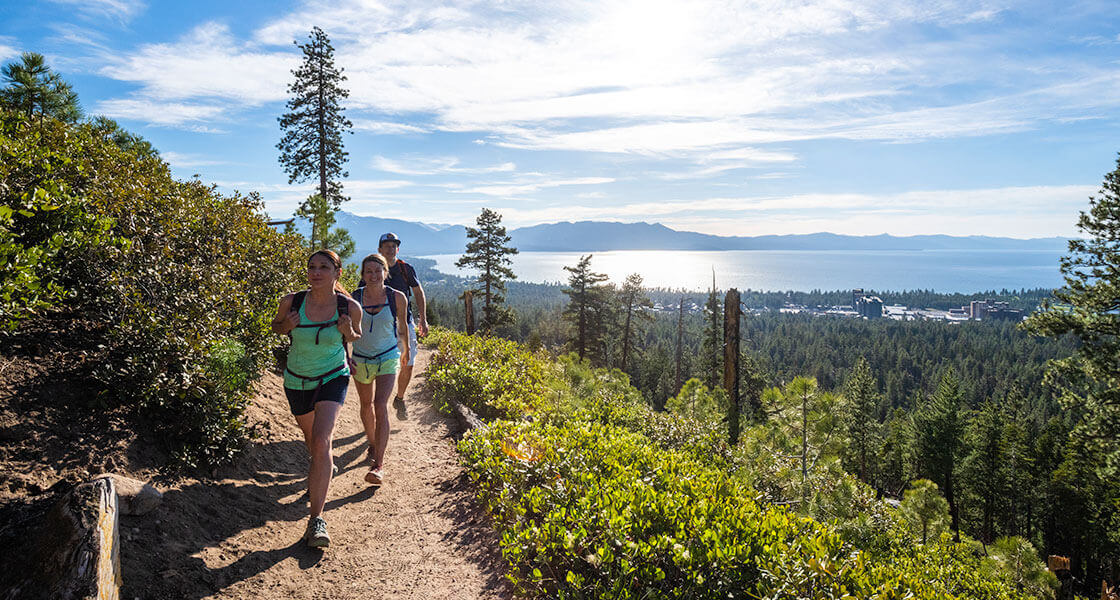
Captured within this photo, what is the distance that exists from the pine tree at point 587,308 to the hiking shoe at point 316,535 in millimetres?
25053

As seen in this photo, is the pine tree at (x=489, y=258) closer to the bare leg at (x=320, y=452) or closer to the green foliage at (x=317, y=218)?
the green foliage at (x=317, y=218)

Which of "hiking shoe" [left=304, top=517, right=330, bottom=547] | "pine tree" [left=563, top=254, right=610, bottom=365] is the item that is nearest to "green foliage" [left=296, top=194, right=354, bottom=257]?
"hiking shoe" [left=304, top=517, right=330, bottom=547]

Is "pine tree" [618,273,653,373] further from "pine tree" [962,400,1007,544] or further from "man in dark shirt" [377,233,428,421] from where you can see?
"pine tree" [962,400,1007,544]

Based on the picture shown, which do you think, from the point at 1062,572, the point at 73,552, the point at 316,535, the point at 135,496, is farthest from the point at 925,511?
the point at 73,552

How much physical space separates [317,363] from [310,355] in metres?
0.08

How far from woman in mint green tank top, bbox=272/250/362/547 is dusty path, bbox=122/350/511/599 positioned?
35 cm

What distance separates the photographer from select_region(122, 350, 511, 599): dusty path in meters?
3.04

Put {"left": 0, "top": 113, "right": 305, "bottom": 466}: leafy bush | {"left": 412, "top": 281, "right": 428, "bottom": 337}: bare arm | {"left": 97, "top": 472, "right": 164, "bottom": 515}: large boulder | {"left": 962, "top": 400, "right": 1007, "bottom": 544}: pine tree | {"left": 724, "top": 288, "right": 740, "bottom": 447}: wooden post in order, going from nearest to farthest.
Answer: {"left": 97, "top": 472, "right": 164, "bottom": 515}: large boulder
{"left": 0, "top": 113, "right": 305, "bottom": 466}: leafy bush
{"left": 412, "top": 281, "right": 428, "bottom": 337}: bare arm
{"left": 724, "top": 288, "right": 740, "bottom": 447}: wooden post
{"left": 962, "top": 400, "right": 1007, "bottom": 544}: pine tree

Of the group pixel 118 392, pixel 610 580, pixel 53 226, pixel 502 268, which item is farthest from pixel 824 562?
pixel 502 268

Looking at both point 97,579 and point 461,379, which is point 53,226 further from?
point 461,379

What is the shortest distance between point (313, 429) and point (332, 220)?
1262 cm

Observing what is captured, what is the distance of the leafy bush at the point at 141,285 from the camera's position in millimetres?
3525

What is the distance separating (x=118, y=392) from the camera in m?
3.61

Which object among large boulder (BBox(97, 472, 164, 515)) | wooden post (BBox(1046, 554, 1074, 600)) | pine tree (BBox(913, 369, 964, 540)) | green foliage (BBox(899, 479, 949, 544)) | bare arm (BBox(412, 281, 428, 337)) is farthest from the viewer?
pine tree (BBox(913, 369, 964, 540))
